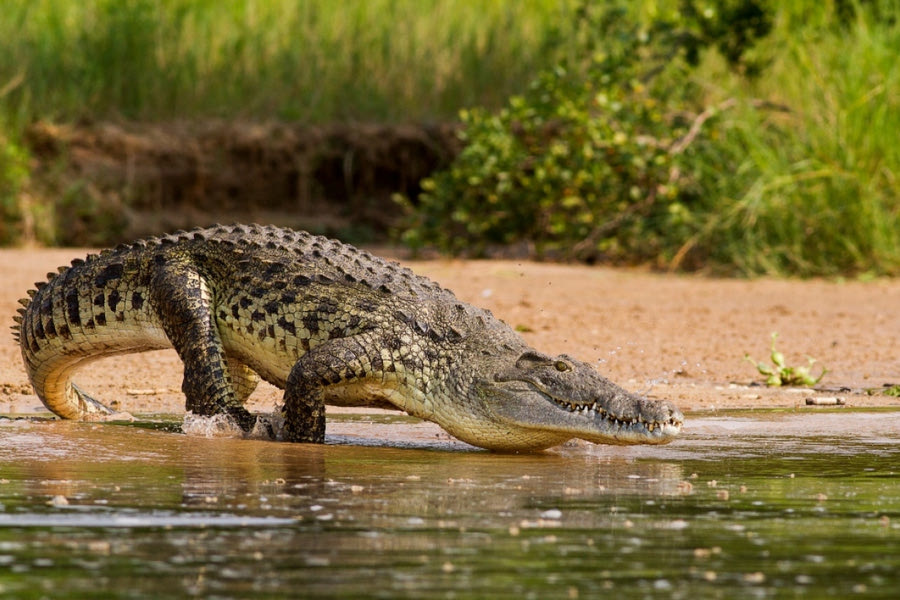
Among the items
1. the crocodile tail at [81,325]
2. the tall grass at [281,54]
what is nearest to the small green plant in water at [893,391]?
the crocodile tail at [81,325]

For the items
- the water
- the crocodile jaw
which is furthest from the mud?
the crocodile jaw

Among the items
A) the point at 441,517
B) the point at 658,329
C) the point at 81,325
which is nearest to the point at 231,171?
the point at 658,329

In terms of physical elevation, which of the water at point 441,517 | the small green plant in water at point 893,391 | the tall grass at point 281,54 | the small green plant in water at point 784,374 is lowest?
the water at point 441,517

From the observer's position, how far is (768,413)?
6965 millimetres

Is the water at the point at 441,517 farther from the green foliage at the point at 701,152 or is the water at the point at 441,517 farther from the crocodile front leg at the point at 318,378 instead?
the green foliage at the point at 701,152

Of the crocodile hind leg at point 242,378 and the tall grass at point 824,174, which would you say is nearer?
the crocodile hind leg at point 242,378

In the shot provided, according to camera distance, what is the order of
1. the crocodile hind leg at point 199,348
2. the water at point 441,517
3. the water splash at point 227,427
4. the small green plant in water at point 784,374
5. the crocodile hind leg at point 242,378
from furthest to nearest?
the small green plant in water at point 784,374 < the crocodile hind leg at point 242,378 < the crocodile hind leg at point 199,348 < the water splash at point 227,427 < the water at point 441,517

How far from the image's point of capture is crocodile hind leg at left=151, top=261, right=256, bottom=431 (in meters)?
6.20

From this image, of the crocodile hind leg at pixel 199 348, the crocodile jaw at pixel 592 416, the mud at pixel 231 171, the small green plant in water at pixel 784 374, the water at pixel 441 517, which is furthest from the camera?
the mud at pixel 231 171

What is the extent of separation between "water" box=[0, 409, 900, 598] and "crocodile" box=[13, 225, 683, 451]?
180mm

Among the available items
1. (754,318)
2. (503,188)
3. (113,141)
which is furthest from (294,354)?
(113,141)

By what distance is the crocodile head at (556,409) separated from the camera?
17.8 feet

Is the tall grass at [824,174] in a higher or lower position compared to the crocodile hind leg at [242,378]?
higher

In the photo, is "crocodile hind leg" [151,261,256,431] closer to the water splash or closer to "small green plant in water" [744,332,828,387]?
the water splash
